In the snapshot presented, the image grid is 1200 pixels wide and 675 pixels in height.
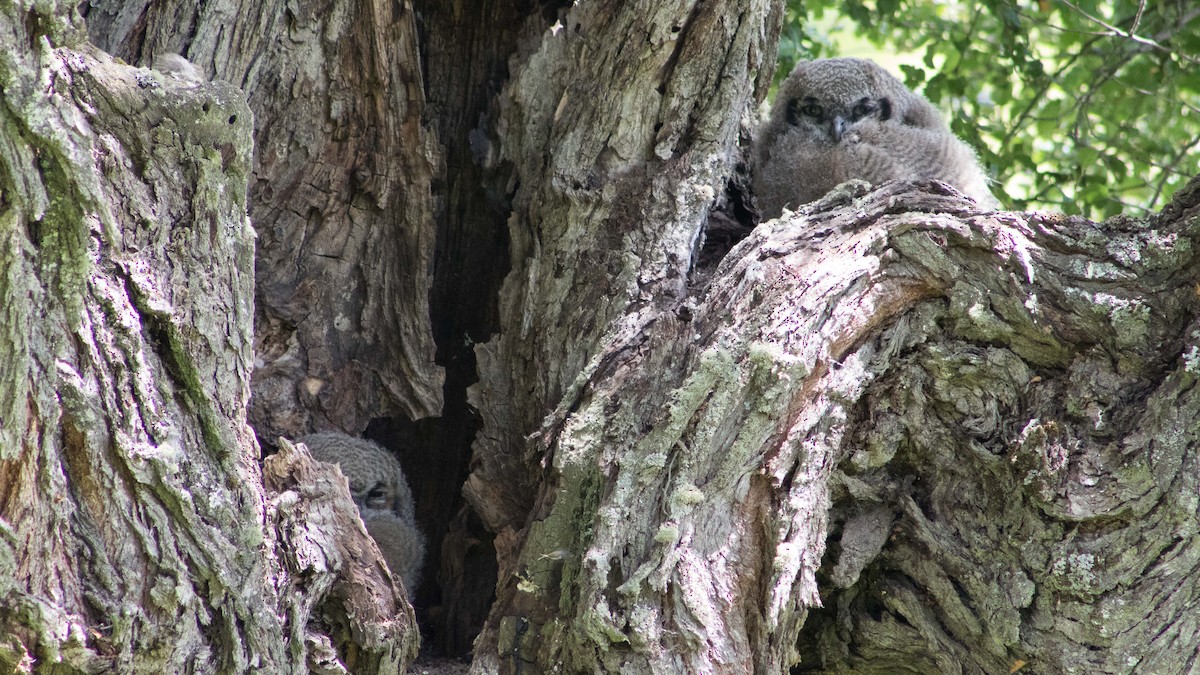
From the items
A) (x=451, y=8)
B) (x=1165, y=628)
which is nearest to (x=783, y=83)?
(x=451, y=8)

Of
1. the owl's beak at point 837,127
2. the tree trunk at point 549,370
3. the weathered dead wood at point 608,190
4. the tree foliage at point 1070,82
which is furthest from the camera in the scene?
the tree foliage at point 1070,82

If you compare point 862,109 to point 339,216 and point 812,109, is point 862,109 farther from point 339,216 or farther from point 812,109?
point 339,216

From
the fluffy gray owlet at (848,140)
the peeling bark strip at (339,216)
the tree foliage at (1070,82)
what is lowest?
the peeling bark strip at (339,216)

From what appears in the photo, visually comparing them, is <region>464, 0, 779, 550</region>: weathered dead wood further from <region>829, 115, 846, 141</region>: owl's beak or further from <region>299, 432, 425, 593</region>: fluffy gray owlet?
<region>829, 115, 846, 141</region>: owl's beak

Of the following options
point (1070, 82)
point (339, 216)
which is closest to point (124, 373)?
point (339, 216)

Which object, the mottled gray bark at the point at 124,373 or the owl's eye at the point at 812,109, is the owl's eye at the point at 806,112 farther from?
the mottled gray bark at the point at 124,373

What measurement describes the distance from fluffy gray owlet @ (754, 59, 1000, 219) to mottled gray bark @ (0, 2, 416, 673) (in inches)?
88.8

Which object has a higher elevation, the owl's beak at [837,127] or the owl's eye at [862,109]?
the owl's eye at [862,109]

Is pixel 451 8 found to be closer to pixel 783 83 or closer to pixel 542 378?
pixel 542 378

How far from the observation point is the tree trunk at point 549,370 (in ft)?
5.88

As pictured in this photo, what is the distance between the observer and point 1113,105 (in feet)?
17.7

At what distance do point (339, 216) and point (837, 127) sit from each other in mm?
2108

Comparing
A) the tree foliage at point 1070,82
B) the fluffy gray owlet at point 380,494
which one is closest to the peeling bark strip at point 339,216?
the fluffy gray owlet at point 380,494

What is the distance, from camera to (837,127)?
416cm
